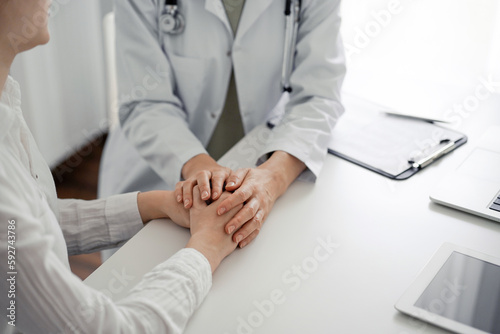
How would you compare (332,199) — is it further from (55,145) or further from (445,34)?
(55,145)

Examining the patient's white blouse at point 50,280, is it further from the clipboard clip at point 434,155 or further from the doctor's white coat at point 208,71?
the clipboard clip at point 434,155

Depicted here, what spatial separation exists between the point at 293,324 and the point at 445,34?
1168mm

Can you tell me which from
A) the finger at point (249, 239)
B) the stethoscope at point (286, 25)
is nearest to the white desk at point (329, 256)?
the finger at point (249, 239)

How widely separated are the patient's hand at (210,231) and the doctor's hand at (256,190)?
0.01 metres

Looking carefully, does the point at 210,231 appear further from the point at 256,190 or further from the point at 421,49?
the point at 421,49

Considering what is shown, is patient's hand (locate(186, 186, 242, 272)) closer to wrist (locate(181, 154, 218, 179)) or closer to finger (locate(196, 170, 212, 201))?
finger (locate(196, 170, 212, 201))

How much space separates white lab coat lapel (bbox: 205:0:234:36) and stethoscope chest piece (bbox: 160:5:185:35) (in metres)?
0.07

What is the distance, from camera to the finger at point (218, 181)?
0.97 m

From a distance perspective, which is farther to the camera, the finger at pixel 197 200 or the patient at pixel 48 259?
the finger at pixel 197 200

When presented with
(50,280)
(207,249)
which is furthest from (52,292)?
(207,249)

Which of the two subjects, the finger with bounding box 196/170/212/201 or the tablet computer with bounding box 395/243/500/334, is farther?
the finger with bounding box 196/170/212/201

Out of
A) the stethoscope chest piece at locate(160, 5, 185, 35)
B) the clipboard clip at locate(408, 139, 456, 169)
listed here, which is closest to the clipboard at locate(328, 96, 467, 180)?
the clipboard clip at locate(408, 139, 456, 169)

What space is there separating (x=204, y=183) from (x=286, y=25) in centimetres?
52

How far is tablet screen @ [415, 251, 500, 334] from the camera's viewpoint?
76cm
